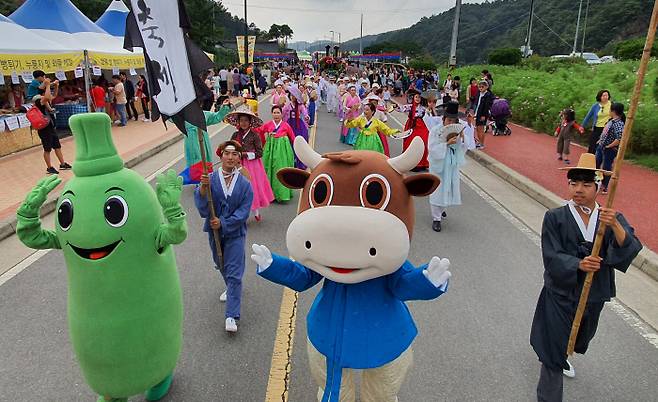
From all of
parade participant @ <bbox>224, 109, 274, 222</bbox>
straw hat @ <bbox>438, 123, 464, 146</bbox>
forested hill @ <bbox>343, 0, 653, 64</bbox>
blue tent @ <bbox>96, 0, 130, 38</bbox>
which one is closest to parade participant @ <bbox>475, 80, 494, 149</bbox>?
straw hat @ <bbox>438, 123, 464, 146</bbox>

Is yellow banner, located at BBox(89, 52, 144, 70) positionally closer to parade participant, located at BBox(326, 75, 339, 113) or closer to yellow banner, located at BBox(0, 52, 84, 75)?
yellow banner, located at BBox(0, 52, 84, 75)

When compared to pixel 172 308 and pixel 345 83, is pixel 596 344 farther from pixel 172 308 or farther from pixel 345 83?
pixel 345 83

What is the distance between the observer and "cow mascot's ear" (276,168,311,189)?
2650 millimetres

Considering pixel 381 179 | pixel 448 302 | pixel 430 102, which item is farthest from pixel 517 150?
pixel 381 179

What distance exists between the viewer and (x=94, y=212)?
99.5 inches

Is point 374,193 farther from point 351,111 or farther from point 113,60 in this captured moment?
point 113,60

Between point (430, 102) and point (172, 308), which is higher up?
point (430, 102)

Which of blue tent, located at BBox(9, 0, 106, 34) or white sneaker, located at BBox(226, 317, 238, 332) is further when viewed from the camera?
blue tent, located at BBox(9, 0, 106, 34)

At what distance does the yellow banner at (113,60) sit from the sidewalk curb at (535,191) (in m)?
10.5

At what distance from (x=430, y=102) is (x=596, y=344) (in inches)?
196

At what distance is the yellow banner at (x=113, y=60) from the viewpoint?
42.8 ft

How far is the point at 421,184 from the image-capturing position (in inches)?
96.1

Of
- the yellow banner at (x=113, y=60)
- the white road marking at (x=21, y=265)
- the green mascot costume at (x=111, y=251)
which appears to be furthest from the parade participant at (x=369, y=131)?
the yellow banner at (x=113, y=60)

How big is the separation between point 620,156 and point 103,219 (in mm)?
2766
